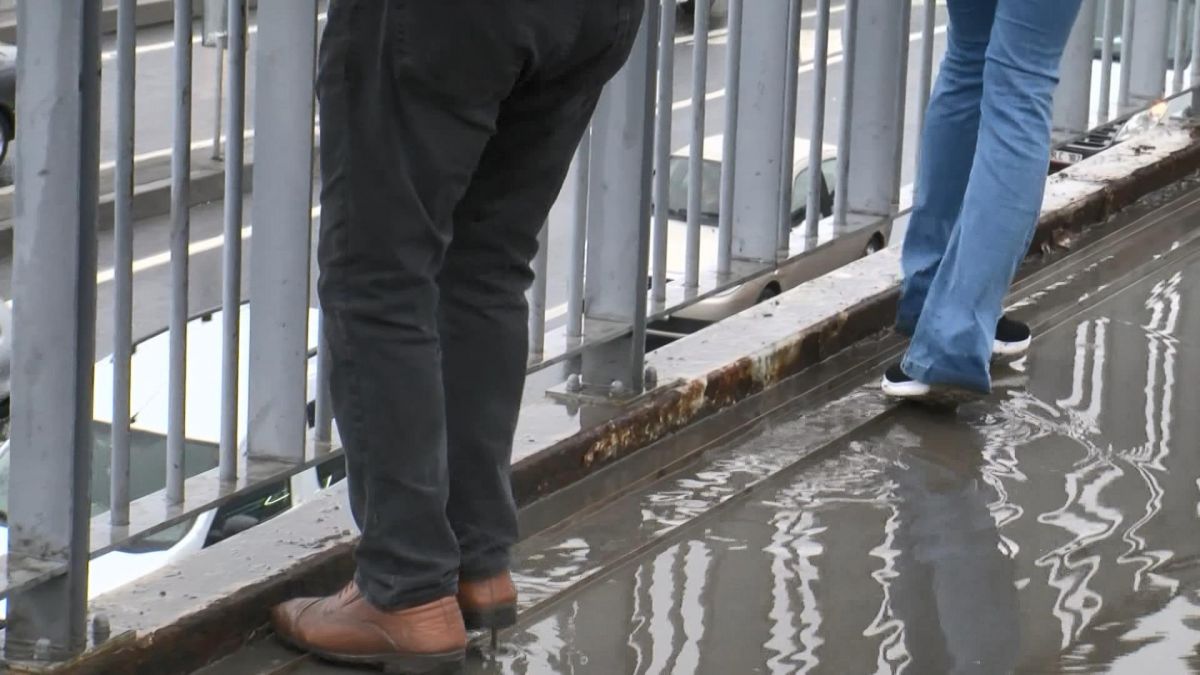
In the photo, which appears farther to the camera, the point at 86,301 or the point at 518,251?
the point at 518,251

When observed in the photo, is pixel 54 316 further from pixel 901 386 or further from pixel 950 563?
pixel 901 386

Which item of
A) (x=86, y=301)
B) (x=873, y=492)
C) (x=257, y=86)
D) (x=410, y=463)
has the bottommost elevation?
(x=873, y=492)

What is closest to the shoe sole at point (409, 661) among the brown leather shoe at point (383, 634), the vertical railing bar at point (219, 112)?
the brown leather shoe at point (383, 634)

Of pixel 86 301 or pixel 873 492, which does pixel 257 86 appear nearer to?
pixel 86 301

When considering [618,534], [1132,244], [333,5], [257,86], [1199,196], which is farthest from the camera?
[1199,196]

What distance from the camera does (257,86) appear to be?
2859 millimetres

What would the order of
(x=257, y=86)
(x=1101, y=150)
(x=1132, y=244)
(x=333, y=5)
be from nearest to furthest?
(x=333, y=5) < (x=257, y=86) < (x=1132, y=244) < (x=1101, y=150)

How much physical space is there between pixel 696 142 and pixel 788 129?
13.2 inches

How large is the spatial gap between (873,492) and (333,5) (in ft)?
4.88

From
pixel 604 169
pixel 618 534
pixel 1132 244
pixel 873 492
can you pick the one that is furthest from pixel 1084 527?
pixel 1132 244

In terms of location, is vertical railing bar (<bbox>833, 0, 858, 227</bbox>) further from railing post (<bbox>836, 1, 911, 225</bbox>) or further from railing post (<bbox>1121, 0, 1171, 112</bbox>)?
railing post (<bbox>1121, 0, 1171, 112</bbox>)

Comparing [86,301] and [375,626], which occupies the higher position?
[86,301]

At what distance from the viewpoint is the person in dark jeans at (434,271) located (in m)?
2.45

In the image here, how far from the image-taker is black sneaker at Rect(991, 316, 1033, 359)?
419 cm
